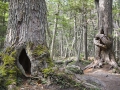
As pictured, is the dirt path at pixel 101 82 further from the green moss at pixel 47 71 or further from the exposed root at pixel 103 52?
the exposed root at pixel 103 52

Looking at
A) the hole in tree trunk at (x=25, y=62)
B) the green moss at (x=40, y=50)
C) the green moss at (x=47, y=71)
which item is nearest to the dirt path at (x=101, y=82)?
the green moss at (x=47, y=71)

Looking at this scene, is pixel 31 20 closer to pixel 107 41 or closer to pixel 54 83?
pixel 54 83

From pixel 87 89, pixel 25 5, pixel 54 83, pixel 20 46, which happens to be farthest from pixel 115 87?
pixel 25 5

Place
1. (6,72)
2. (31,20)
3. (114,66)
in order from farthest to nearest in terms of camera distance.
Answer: (114,66)
(31,20)
(6,72)

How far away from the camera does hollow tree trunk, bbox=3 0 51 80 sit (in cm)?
464

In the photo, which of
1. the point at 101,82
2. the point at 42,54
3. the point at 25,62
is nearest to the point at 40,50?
the point at 42,54

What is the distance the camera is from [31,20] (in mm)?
5004

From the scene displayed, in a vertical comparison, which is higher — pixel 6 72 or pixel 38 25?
pixel 38 25

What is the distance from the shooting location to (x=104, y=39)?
1006 cm

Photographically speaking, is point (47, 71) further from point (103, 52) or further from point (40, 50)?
point (103, 52)

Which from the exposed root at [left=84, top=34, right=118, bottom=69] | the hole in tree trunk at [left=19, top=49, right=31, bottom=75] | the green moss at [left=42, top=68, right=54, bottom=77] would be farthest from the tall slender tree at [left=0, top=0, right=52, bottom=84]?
the exposed root at [left=84, top=34, right=118, bottom=69]

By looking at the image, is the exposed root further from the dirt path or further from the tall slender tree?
the tall slender tree

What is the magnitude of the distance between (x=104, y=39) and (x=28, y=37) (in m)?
6.32

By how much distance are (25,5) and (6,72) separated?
2045mm
